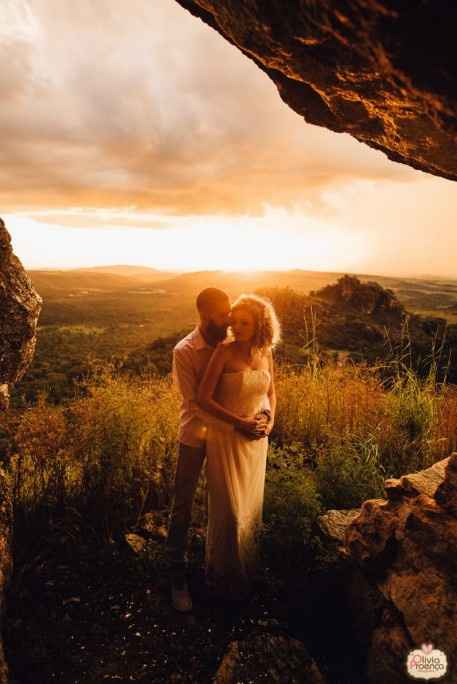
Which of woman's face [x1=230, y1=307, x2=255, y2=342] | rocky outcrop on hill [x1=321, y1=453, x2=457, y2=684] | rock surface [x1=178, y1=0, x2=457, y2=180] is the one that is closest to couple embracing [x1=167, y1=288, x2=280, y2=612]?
woman's face [x1=230, y1=307, x2=255, y2=342]

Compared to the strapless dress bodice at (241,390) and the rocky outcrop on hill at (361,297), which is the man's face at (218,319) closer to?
the strapless dress bodice at (241,390)

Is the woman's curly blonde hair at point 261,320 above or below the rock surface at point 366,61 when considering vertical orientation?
below

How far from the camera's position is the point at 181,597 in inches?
124

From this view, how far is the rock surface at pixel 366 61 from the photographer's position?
1445 millimetres

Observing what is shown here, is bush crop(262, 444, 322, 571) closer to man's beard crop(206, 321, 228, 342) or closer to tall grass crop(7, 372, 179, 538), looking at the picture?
tall grass crop(7, 372, 179, 538)

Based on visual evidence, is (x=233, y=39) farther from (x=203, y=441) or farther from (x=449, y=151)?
(x=203, y=441)

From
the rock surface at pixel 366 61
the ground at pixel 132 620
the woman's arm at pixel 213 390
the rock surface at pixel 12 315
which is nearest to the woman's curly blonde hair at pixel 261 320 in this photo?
the woman's arm at pixel 213 390

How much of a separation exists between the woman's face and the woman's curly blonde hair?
0.03m

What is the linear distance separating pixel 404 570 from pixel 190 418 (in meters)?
1.74

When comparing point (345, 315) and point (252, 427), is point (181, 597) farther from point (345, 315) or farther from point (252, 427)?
point (345, 315)

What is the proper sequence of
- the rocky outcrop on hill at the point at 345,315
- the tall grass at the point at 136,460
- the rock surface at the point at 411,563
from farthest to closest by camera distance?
the rocky outcrop on hill at the point at 345,315 < the tall grass at the point at 136,460 < the rock surface at the point at 411,563

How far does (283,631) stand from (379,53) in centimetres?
350

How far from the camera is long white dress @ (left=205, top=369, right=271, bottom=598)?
3.10 meters

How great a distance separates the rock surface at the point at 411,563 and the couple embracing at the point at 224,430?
0.89 meters
